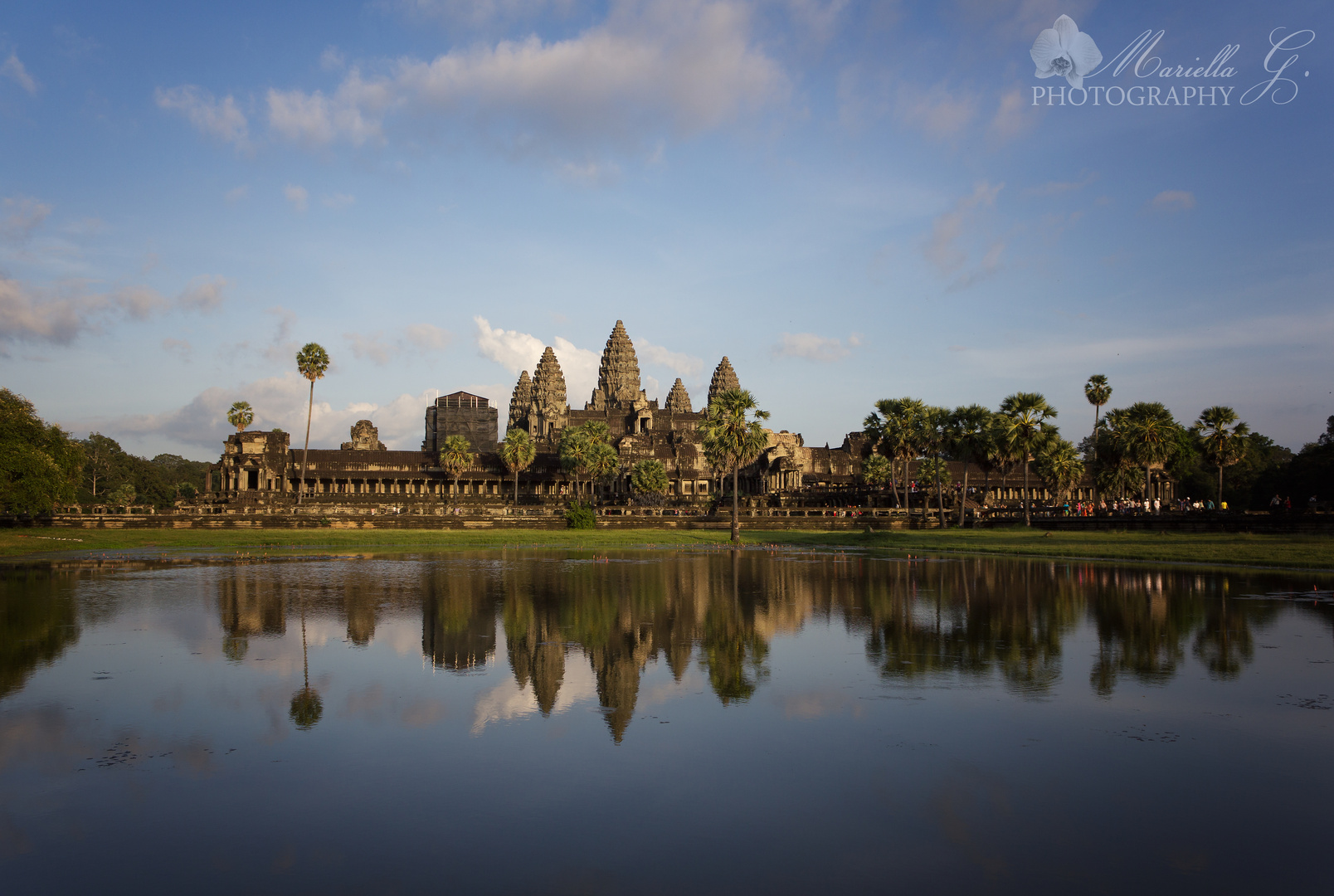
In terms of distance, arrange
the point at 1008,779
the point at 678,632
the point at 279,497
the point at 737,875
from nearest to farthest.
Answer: the point at 737,875 < the point at 1008,779 < the point at 678,632 < the point at 279,497

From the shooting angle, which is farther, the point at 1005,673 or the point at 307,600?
the point at 307,600

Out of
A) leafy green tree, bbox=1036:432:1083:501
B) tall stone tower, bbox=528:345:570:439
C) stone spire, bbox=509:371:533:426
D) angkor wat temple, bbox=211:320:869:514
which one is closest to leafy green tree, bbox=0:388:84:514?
angkor wat temple, bbox=211:320:869:514

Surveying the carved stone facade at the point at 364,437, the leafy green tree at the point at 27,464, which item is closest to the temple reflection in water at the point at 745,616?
the leafy green tree at the point at 27,464

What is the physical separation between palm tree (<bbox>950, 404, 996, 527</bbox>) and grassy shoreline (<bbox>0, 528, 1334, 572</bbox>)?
825 cm

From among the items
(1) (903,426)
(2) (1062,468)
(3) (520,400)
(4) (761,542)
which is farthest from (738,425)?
(3) (520,400)

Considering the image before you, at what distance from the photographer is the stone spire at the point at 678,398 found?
472ft

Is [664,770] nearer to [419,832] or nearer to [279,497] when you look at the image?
[419,832]

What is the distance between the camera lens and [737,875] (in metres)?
6.11

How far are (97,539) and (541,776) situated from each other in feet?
147

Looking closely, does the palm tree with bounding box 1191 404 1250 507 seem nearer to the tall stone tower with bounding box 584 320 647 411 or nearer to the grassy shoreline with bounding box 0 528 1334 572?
the grassy shoreline with bounding box 0 528 1334 572

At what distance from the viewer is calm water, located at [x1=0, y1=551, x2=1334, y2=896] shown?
20.6 ft

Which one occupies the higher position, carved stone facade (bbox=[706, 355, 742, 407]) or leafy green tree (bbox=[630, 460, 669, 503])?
carved stone facade (bbox=[706, 355, 742, 407])

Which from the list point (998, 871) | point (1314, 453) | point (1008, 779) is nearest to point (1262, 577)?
point (1008, 779)

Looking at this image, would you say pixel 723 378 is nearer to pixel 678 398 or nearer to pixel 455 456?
pixel 678 398
